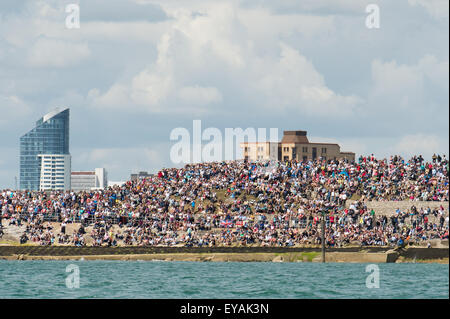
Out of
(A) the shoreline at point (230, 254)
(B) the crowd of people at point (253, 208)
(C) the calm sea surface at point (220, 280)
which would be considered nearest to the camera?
(C) the calm sea surface at point (220, 280)

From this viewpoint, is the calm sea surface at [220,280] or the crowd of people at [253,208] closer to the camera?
the calm sea surface at [220,280]

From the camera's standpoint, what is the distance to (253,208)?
74062 millimetres

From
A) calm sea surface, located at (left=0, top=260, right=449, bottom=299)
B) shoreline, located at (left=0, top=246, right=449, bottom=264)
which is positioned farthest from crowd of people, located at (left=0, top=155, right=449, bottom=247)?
calm sea surface, located at (left=0, top=260, right=449, bottom=299)

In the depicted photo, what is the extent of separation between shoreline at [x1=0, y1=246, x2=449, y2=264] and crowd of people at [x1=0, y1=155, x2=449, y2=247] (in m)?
0.57

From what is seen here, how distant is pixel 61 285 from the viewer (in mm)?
50156

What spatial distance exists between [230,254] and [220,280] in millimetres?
20145

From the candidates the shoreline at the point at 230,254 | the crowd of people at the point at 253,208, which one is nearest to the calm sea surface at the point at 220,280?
the shoreline at the point at 230,254

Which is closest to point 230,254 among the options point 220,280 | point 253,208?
point 253,208

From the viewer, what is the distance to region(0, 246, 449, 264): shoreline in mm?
68000

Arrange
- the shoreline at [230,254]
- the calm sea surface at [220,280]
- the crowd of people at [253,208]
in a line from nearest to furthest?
the calm sea surface at [220,280], the shoreline at [230,254], the crowd of people at [253,208]

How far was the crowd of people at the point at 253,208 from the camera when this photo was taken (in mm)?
69438

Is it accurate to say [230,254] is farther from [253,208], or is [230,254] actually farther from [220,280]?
[220,280]

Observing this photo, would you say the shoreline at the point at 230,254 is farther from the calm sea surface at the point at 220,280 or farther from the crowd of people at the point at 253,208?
the calm sea surface at the point at 220,280

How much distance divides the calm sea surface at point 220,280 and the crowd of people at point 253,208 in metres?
3.09
